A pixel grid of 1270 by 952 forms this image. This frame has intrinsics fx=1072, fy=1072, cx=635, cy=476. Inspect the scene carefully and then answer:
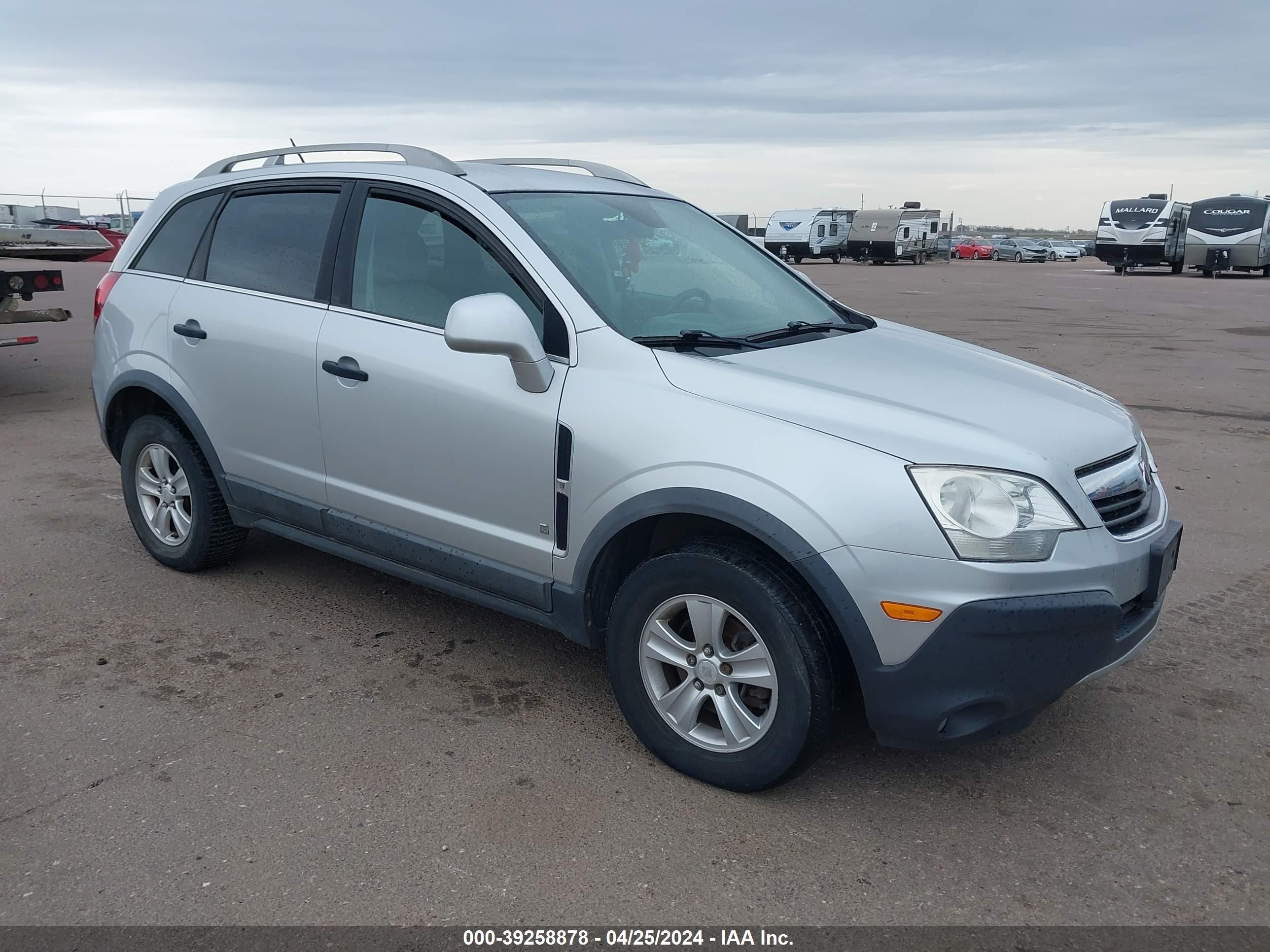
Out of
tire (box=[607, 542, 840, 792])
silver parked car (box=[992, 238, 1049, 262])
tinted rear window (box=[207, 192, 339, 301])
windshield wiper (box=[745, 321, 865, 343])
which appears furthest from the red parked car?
tire (box=[607, 542, 840, 792])

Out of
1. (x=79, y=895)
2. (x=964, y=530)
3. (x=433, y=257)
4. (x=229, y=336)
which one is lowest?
(x=79, y=895)

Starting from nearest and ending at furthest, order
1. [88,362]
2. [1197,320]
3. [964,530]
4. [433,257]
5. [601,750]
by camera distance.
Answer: [964,530] < [601,750] < [433,257] < [88,362] < [1197,320]

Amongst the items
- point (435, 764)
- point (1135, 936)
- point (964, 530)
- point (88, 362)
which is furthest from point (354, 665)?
point (88, 362)

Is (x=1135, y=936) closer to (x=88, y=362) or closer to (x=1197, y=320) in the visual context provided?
(x=88, y=362)

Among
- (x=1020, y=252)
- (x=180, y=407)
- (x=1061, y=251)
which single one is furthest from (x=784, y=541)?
(x=1061, y=251)

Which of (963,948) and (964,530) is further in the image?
(964,530)

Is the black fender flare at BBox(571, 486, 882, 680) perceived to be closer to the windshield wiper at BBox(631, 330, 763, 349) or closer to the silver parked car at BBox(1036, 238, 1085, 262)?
the windshield wiper at BBox(631, 330, 763, 349)

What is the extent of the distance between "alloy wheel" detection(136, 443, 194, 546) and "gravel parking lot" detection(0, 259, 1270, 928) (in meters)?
0.23

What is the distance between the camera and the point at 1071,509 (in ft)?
9.48

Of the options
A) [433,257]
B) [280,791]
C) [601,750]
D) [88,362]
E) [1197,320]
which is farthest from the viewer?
[1197,320]

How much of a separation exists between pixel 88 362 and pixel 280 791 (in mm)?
9795

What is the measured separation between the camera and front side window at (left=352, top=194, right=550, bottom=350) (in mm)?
3680

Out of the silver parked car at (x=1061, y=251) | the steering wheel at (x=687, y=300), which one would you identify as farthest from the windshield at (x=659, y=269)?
the silver parked car at (x=1061, y=251)

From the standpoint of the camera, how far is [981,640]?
2.76 m
